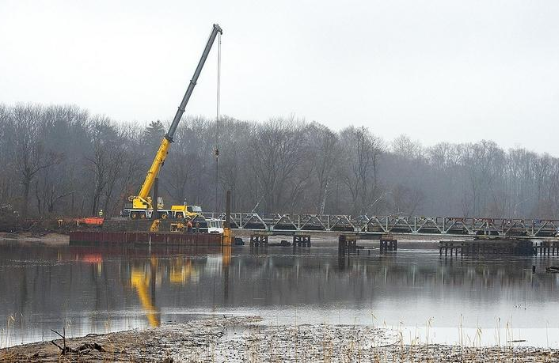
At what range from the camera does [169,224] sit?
74.2m

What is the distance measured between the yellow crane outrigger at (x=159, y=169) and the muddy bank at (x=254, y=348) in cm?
4751

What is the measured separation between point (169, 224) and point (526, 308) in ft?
157

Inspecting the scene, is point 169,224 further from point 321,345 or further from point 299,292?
point 321,345

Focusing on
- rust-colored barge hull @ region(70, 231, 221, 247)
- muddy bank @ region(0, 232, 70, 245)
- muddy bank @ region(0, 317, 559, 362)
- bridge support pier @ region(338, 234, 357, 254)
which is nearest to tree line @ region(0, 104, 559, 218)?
muddy bank @ region(0, 232, 70, 245)

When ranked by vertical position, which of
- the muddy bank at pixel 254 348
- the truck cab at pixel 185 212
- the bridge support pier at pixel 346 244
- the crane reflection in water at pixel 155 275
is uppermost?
the truck cab at pixel 185 212

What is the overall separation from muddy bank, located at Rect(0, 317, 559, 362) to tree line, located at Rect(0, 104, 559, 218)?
65.4 m

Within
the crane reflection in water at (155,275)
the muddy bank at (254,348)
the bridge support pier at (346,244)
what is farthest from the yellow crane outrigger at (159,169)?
the muddy bank at (254,348)

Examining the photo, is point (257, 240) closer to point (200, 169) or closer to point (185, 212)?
point (185, 212)

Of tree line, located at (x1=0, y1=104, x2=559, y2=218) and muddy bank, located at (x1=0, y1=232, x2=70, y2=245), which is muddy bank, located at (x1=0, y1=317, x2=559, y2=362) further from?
tree line, located at (x1=0, y1=104, x2=559, y2=218)

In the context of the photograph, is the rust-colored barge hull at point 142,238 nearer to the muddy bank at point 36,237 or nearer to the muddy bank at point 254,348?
the muddy bank at point 36,237

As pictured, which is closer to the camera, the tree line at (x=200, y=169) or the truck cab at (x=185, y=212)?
the truck cab at (x=185, y=212)

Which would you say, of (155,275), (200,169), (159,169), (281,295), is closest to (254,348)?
(281,295)

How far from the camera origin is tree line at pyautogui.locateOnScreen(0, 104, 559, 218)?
99.4 meters

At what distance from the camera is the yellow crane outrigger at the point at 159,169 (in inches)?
2731
